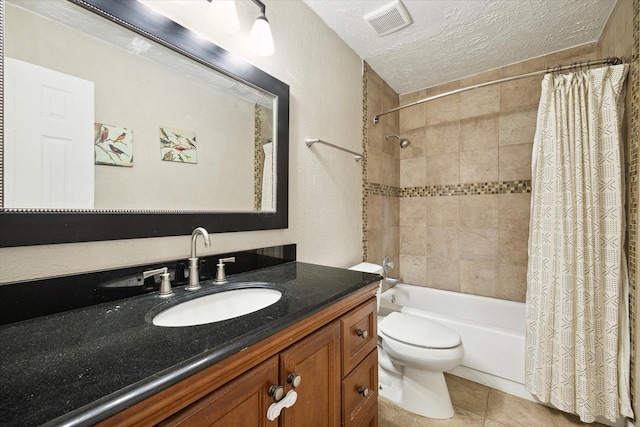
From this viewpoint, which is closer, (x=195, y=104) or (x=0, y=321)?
(x=0, y=321)

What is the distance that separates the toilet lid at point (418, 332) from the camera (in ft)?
4.70

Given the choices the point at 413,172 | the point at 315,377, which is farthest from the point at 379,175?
the point at 315,377

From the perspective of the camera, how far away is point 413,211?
2604 mm

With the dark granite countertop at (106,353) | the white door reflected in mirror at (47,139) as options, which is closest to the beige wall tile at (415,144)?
the dark granite countertop at (106,353)

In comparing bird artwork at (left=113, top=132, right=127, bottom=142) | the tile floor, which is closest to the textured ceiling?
bird artwork at (left=113, top=132, right=127, bottom=142)

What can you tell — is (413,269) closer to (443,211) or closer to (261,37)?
(443,211)

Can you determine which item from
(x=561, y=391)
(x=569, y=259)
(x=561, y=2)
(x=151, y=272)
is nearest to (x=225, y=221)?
(x=151, y=272)

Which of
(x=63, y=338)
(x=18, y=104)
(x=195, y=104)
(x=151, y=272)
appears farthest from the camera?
(x=195, y=104)

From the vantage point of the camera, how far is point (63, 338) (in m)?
0.54

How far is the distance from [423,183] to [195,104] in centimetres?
212

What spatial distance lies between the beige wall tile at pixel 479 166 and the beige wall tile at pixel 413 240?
23.5 inches

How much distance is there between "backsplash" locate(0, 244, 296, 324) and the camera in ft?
2.02

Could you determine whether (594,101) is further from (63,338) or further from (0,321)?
(0,321)

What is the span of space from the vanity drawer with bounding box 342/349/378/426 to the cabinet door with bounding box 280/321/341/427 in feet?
0.15
